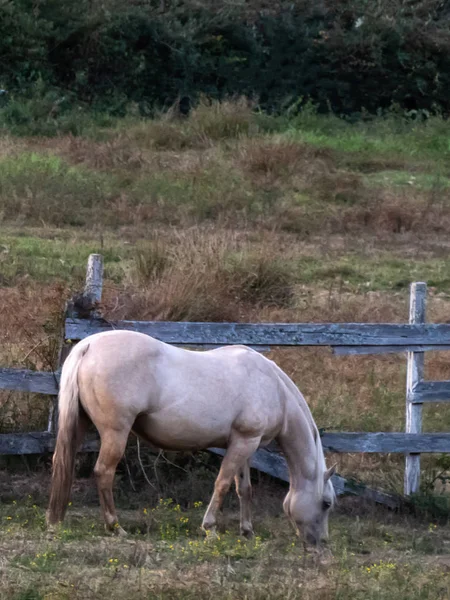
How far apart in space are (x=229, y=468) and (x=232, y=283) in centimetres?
492

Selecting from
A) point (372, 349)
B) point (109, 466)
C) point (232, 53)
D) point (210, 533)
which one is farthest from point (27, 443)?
point (232, 53)

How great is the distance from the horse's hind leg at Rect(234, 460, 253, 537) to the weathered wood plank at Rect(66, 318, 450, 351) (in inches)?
35.2

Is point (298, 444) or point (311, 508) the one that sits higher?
point (298, 444)

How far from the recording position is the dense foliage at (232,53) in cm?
2452

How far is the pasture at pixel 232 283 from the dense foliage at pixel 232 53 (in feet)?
8.81

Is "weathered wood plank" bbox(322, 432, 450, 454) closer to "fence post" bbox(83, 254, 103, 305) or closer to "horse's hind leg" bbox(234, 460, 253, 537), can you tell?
"horse's hind leg" bbox(234, 460, 253, 537)

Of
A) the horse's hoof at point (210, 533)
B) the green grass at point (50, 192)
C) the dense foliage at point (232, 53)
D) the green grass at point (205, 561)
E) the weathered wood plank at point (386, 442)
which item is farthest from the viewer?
the dense foliage at point (232, 53)

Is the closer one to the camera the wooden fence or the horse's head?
the horse's head

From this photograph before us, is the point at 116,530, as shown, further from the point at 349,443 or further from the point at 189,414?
the point at 349,443

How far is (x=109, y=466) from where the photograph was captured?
640cm

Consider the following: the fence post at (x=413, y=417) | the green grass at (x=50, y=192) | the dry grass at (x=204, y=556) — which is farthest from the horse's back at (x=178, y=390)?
the green grass at (x=50, y=192)

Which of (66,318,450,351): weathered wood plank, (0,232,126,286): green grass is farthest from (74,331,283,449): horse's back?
(0,232,126,286): green grass

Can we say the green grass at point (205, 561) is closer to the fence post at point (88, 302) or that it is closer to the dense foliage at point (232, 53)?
the fence post at point (88, 302)

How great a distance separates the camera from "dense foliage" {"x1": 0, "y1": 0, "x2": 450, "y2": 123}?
24.5 metres
